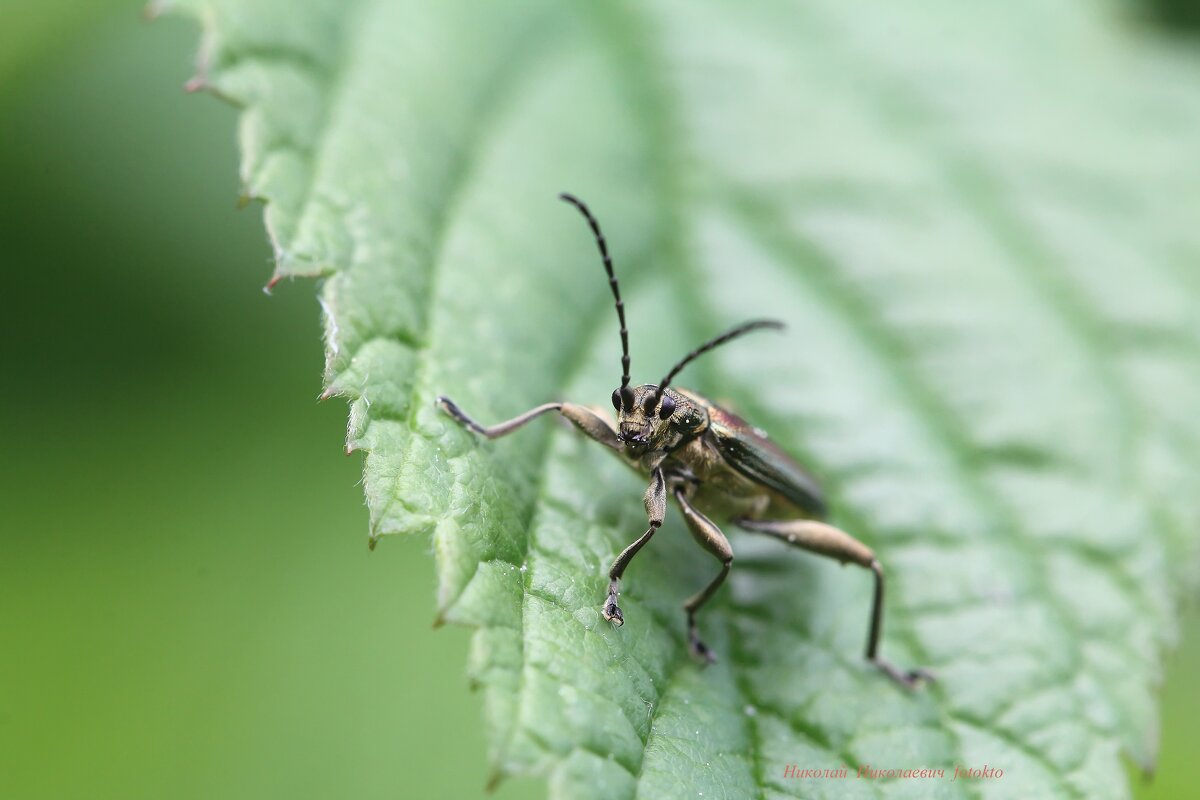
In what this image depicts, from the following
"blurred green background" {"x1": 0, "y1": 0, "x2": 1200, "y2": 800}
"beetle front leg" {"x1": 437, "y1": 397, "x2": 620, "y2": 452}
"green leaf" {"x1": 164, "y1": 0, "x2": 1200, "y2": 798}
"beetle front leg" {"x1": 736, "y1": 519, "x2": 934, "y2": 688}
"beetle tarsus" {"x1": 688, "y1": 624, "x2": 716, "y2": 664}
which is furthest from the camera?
"blurred green background" {"x1": 0, "y1": 0, "x2": 1200, "y2": 800}

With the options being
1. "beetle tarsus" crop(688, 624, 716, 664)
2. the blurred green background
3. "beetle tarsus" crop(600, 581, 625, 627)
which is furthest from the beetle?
the blurred green background

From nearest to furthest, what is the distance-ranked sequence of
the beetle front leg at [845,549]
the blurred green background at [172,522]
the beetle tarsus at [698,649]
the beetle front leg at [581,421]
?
the beetle tarsus at [698,649] < the beetle front leg at [581,421] < the beetle front leg at [845,549] < the blurred green background at [172,522]

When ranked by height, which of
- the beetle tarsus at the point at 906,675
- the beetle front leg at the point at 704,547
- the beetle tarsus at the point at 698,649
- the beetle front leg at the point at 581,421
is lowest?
the beetle tarsus at the point at 906,675

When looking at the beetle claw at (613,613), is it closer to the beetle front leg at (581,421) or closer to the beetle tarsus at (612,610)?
the beetle tarsus at (612,610)

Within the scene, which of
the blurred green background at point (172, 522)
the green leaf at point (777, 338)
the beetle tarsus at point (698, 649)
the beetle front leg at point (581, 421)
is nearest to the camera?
the green leaf at point (777, 338)

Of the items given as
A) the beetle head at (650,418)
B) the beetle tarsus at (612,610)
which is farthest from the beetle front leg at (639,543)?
the beetle head at (650,418)

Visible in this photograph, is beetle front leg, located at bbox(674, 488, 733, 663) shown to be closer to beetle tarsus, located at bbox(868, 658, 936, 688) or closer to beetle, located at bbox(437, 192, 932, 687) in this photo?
beetle, located at bbox(437, 192, 932, 687)
